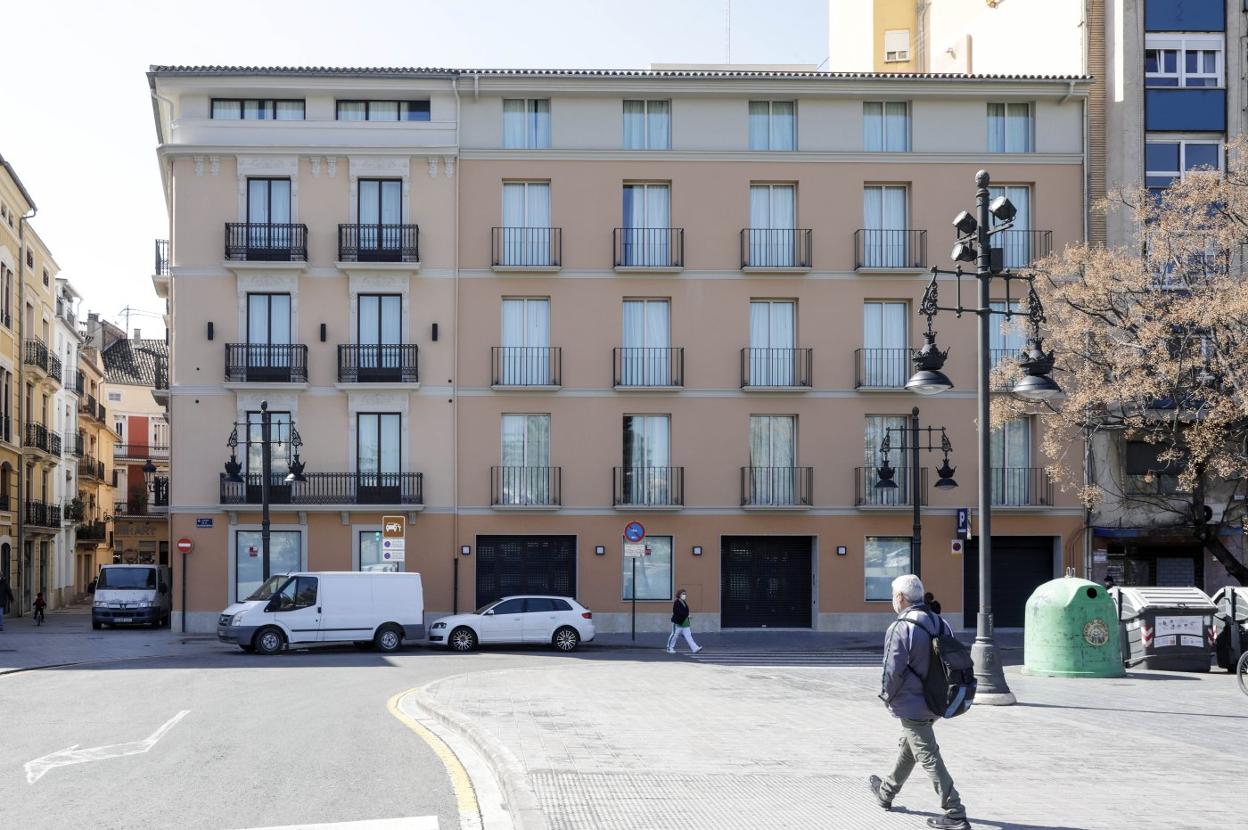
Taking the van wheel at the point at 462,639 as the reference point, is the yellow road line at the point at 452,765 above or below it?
above

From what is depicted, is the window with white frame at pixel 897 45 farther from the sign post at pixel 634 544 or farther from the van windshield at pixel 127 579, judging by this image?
the van windshield at pixel 127 579

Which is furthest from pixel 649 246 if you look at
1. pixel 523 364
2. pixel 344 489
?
pixel 344 489

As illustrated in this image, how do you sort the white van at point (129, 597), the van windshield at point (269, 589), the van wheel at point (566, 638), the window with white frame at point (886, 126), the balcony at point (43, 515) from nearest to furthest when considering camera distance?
the van windshield at point (269, 589) → the van wheel at point (566, 638) → the window with white frame at point (886, 126) → the white van at point (129, 597) → the balcony at point (43, 515)

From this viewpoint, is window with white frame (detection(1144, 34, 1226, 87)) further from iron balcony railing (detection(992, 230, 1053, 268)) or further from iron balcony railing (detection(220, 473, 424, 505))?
iron balcony railing (detection(220, 473, 424, 505))

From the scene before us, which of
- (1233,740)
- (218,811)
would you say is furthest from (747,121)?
(218,811)

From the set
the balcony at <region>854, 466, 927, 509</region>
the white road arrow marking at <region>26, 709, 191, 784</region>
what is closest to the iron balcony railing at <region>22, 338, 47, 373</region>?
the balcony at <region>854, 466, 927, 509</region>

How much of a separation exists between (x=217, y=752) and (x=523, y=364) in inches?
904

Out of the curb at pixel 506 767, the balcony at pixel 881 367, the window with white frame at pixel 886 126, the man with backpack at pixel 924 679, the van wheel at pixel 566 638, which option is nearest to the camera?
the man with backpack at pixel 924 679

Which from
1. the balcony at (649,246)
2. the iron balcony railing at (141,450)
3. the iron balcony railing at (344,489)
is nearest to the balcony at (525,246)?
the balcony at (649,246)

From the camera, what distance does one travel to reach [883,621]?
34.3 metres

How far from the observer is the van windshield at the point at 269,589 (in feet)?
89.9

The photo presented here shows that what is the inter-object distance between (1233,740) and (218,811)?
9.68 meters

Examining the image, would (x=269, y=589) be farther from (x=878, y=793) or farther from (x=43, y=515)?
(x=43, y=515)

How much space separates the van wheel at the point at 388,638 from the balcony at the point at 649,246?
38.9ft
